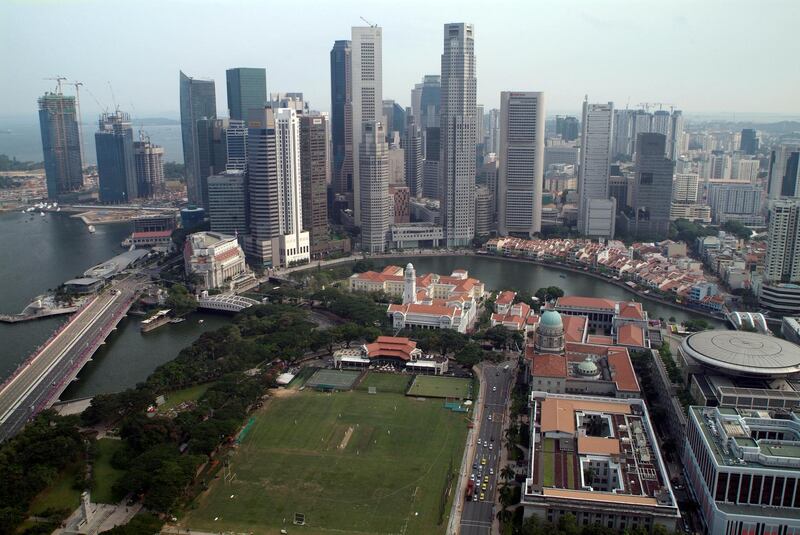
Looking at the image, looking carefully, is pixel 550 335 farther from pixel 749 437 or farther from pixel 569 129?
pixel 569 129

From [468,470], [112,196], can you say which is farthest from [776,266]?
[112,196]

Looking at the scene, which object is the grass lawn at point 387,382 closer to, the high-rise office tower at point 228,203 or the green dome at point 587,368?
the green dome at point 587,368

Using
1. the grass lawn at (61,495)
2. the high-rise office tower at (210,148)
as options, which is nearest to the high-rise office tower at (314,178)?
the high-rise office tower at (210,148)

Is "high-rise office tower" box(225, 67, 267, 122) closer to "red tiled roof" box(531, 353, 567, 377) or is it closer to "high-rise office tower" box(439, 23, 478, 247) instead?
"high-rise office tower" box(439, 23, 478, 247)

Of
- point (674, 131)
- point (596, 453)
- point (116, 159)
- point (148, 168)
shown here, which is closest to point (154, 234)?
point (116, 159)

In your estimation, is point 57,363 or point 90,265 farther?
point 90,265

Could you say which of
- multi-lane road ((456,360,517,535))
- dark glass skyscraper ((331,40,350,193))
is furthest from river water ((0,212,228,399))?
dark glass skyscraper ((331,40,350,193))

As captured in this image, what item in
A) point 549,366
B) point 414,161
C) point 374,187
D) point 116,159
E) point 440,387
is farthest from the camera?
point 116,159
